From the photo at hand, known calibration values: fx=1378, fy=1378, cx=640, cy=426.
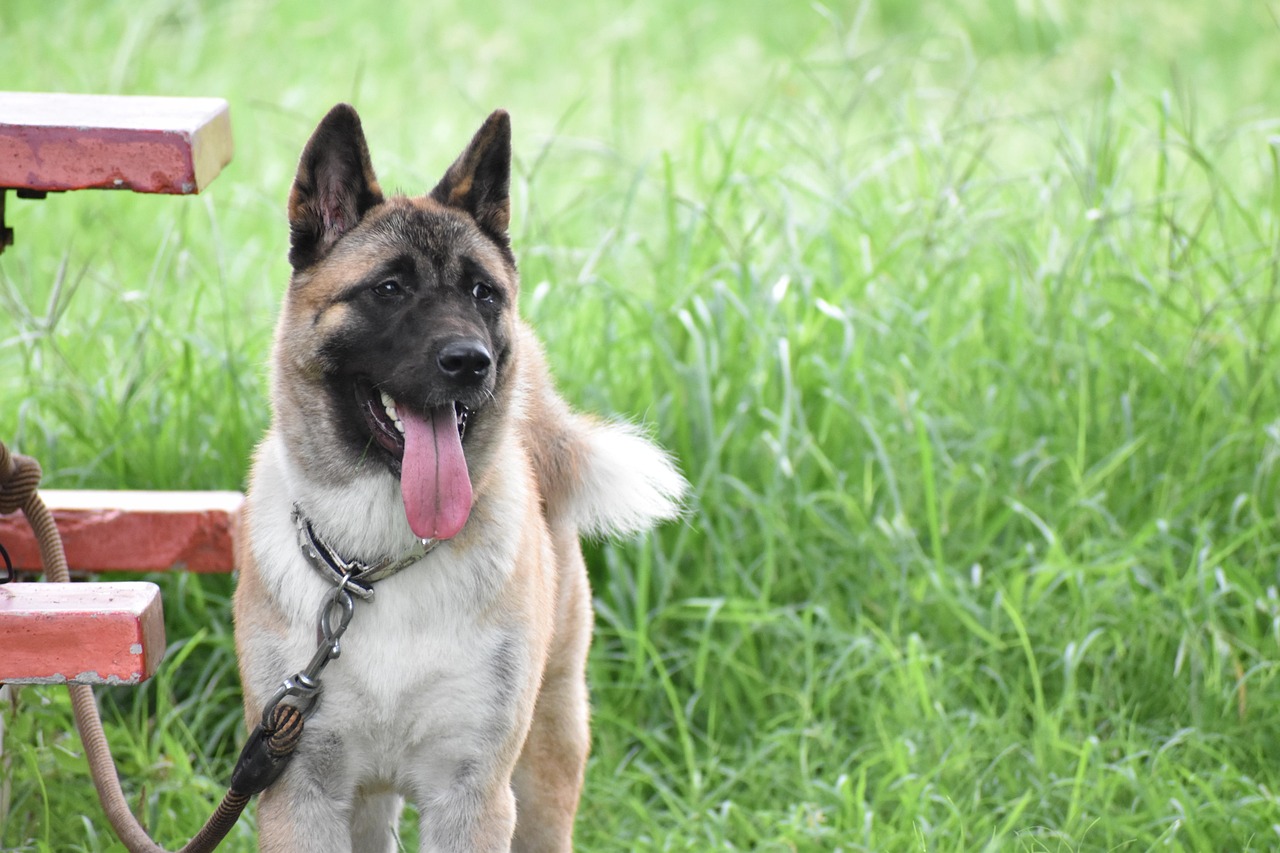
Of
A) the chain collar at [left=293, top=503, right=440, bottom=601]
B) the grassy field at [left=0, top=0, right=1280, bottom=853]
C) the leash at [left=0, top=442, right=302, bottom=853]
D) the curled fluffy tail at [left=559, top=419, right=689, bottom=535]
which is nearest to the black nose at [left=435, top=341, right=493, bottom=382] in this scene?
the chain collar at [left=293, top=503, right=440, bottom=601]

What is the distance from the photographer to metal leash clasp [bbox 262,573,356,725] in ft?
7.78

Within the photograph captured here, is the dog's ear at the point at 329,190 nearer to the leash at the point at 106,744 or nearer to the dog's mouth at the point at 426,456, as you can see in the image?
the dog's mouth at the point at 426,456

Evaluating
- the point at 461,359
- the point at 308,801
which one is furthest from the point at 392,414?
the point at 308,801

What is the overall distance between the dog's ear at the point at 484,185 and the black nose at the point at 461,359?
18.7 inches

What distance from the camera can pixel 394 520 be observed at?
2.54 meters

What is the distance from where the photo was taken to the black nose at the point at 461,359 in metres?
2.35

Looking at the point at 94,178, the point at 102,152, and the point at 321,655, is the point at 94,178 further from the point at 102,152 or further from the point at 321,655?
the point at 321,655

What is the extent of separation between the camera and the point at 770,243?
463cm

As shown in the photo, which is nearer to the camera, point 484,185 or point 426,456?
point 426,456

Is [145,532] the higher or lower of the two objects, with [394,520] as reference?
lower

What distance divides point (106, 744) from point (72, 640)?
0.54 meters

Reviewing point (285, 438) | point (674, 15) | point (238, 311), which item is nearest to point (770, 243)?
point (238, 311)

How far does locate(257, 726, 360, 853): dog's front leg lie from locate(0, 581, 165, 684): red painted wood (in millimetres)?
330

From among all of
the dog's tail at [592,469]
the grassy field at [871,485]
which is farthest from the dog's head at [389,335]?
the grassy field at [871,485]
